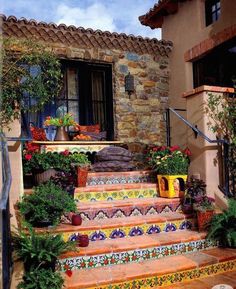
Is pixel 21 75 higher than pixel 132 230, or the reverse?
pixel 21 75

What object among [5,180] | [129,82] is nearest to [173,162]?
[5,180]

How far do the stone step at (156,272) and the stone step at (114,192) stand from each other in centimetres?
138

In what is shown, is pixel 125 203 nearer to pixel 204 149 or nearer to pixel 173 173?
pixel 173 173

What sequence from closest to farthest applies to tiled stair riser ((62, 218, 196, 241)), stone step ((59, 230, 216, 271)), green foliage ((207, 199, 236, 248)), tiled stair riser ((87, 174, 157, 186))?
stone step ((59, 230, 216, 271)), tiled stair riser ((62, 218, 196, 241)), green foliage ((207, 199, 236, 248)), tiled stair riser ((87, 174, 157, 186))

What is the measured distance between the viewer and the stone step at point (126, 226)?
359cm

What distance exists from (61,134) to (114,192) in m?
2.36

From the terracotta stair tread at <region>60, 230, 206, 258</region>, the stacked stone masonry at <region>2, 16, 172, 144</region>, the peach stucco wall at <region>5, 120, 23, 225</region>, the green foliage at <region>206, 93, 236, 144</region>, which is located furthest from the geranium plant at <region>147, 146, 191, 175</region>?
the stacked stone masonry at <region>2, 16, 172, 144</region>

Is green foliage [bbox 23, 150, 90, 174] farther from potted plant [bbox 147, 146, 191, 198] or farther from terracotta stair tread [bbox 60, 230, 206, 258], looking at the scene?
terracotta stair tread [bbox 60, 230, 206, 258]

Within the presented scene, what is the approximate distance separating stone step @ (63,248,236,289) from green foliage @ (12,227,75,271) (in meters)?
0.30

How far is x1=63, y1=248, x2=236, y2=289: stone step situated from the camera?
2.98 m

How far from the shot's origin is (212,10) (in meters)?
7.72

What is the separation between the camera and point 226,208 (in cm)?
428

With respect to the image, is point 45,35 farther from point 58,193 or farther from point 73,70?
point 58,193

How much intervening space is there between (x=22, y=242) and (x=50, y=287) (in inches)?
18.5
